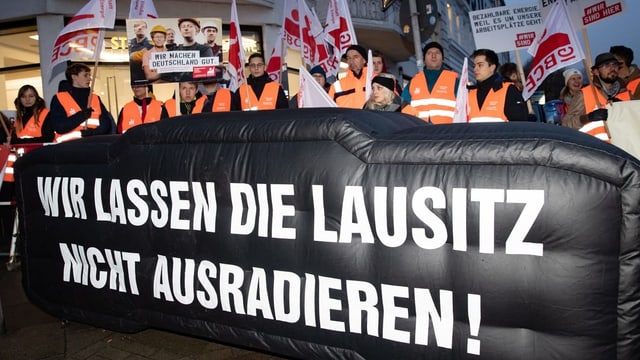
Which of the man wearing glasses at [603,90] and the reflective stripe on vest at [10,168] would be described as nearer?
the man wearing glasses at [603,90]

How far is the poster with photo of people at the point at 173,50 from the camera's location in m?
5.84

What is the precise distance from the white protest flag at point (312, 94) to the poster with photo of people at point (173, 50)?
1.66 meters

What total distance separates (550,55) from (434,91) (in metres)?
1.20

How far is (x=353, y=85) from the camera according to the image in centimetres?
573

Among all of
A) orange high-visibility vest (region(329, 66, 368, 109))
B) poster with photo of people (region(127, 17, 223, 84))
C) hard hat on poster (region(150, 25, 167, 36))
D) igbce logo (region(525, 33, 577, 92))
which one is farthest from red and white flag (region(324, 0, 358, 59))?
igbce logo (region(525, 33, 577, 92))

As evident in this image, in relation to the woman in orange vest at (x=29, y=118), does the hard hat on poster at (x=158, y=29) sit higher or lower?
higher

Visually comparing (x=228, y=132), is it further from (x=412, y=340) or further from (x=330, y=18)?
(x=330, y=18)

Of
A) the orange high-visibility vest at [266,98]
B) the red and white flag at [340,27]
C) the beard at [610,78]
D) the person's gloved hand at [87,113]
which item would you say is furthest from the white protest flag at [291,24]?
the beard at [610,78]

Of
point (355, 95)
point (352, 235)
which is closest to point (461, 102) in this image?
point (355, 95)

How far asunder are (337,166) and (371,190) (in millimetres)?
210

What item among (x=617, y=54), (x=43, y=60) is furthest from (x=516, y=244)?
(x=43, y=60)

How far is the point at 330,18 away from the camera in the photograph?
7102mm

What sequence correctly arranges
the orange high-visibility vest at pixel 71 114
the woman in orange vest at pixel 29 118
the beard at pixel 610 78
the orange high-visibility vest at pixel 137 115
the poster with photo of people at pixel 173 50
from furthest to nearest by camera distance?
the orange high-visibility vest at pixel 137 115 → the woman in orange vest at pixel 29 118 → the poster with photo of people at pixel 173 50 → the orange high-visibility vest at pixel 71 114 → the beard at pixel 610 78

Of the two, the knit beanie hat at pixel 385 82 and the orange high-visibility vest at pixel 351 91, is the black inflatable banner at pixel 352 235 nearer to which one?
the knit beanie hat at pixel 385 82
